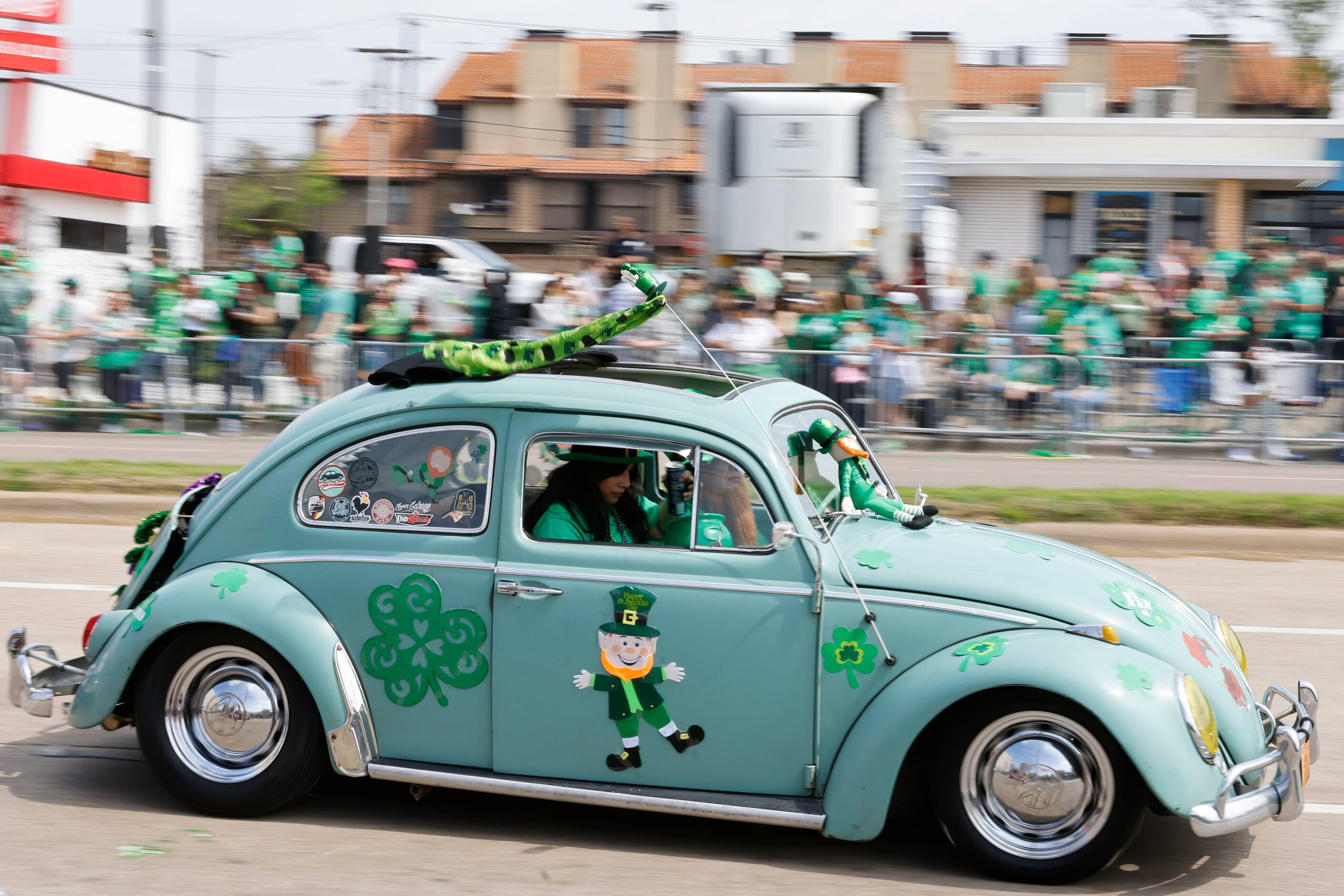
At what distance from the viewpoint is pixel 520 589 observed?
15.4 feet

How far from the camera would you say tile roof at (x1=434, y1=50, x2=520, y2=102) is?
59.5m

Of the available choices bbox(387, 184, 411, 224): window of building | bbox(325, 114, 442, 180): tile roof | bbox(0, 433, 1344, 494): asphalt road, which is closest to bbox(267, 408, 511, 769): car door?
bbox(0, 433, 1344, 494): asphalt road

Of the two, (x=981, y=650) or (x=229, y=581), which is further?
(x=229, y=581)

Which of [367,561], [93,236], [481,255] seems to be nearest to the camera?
[367,561]

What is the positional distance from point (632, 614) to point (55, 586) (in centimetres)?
544

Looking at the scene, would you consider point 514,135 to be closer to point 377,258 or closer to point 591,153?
point 591,153

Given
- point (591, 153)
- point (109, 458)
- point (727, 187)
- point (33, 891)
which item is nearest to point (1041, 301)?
point (727, 187)

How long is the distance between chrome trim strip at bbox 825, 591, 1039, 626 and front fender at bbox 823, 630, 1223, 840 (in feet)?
0.16

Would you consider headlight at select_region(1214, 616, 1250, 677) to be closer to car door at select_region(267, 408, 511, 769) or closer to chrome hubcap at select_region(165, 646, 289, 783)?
car door at select_region(267, 408, 511, 769)

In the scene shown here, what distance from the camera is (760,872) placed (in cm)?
457

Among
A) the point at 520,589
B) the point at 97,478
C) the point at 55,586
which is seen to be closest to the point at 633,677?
the point at 520,589

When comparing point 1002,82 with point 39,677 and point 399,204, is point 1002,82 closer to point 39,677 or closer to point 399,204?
point 399,204

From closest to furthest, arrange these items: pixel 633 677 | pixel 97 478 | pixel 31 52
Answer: pixel 633 677
pixel 97 478
pixel 31 52

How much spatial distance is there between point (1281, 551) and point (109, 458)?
35.1 ft
